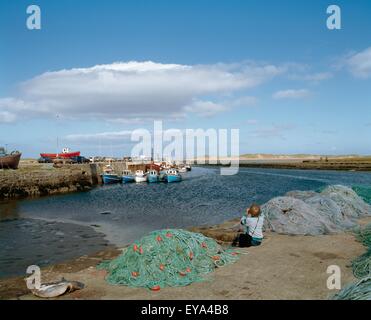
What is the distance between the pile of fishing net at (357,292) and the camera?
623 cm

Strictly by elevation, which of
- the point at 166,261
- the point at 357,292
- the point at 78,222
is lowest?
the point at 78,222

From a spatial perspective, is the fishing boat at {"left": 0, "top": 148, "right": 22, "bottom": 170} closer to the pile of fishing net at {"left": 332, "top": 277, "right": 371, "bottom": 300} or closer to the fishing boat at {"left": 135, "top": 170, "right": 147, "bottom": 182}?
the fishing boat at {"left": 135, "top": 170, "right": 147, "bottom": 182}

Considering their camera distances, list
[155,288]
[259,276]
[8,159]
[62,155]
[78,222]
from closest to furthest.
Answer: [155,288] → [259,276] → [78,222] → [8,159] → [62,155]

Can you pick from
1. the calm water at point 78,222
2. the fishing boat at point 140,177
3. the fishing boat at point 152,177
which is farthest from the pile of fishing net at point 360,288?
the fishing boat at point 140,177

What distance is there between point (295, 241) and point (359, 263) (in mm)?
3846

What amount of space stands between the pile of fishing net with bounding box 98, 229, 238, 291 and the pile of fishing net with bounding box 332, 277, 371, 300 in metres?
3.16

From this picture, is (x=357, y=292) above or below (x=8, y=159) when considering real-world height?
below

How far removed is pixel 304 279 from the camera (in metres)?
8.25

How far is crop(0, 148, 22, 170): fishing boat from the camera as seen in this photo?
46656 millimetres

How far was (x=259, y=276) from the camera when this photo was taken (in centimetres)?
854

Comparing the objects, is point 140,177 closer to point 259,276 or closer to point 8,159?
point 8,159

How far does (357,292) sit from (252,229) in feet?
17.6

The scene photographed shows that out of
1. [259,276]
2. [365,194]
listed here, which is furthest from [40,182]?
[259,276]
